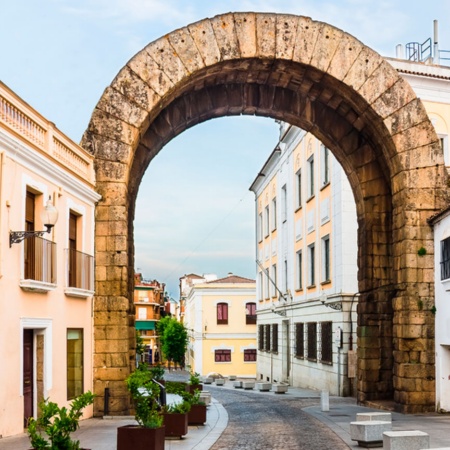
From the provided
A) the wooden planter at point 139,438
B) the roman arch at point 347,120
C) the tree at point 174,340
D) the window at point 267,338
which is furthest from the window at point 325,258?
the tree at point 174,340

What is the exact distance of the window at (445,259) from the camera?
21.8m

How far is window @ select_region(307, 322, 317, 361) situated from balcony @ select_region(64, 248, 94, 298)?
16963mm

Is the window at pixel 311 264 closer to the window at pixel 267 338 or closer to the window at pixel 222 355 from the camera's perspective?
the window at pixel 267 338

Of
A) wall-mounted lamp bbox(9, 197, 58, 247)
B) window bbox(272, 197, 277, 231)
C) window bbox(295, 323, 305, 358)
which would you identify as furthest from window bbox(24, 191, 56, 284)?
window bbox(272, 197, 277, 231)

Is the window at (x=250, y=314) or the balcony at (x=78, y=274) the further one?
the window at (x=250, y=314)

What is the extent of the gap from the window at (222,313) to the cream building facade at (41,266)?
145 ft

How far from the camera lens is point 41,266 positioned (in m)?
17.8

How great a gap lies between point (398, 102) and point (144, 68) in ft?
24.4

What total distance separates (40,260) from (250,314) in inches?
1939

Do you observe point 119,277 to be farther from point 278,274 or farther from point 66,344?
point 278,274

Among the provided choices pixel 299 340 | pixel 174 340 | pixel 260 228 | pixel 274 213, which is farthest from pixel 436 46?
pixel 174 340

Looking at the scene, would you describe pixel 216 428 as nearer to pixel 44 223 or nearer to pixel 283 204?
pixel 44 223

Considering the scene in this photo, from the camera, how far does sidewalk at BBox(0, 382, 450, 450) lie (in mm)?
15352

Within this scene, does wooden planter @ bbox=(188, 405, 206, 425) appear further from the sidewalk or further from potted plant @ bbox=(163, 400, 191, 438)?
potted plant @ bbox=(163, 400, 191, 438)
